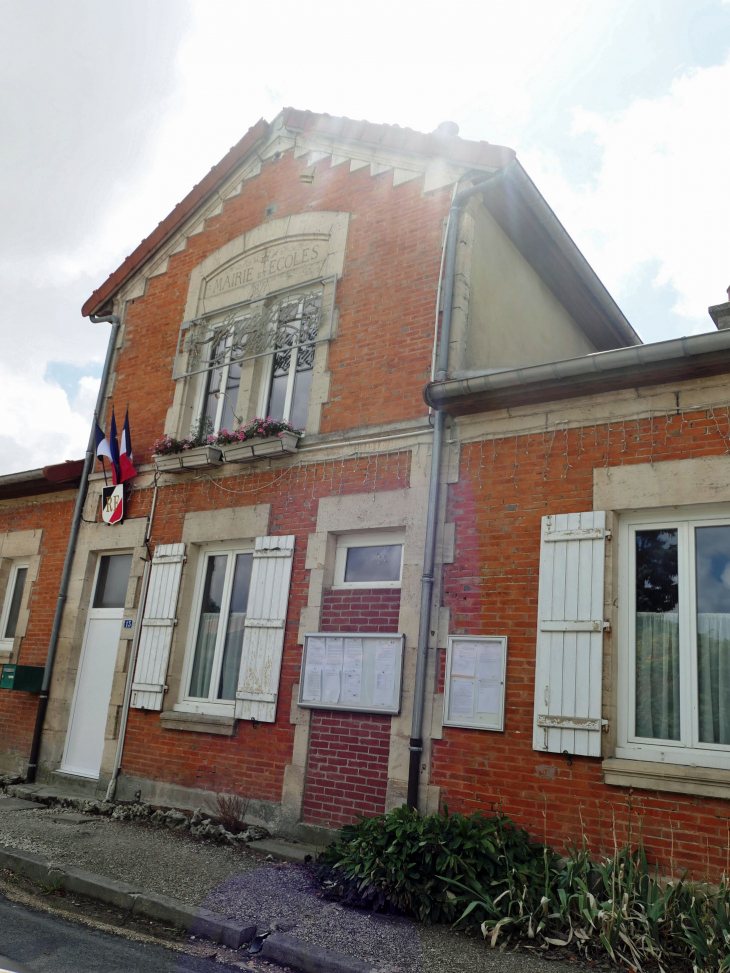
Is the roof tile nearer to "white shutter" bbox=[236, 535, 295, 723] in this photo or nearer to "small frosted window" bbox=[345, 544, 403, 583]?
"small frosted window" bbox=[345, 544, 403, 583]

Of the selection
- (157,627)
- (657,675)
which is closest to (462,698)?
(657,675)

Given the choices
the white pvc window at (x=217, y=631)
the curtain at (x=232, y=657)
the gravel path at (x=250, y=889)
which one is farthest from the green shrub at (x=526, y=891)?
the white pvc window at (x=217, y=631)

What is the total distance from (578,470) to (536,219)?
11.8ft

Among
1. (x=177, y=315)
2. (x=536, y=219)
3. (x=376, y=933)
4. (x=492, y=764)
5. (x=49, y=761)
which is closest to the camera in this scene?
(x=376, y=933)

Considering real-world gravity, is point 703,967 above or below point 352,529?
below

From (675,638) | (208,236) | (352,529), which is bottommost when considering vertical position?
(675,638)

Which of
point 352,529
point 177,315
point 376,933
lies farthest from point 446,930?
point 177,315

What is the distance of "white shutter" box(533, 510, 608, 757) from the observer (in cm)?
564

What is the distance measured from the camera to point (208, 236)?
33.5ft

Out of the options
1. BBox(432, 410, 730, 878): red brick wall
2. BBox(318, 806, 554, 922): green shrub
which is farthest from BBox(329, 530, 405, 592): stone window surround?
BBox(318, 806, 554, 922): green shrub

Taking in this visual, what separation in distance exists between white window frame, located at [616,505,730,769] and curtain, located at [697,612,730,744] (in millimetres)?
47

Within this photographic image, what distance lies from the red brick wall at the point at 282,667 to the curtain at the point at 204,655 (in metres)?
0.22

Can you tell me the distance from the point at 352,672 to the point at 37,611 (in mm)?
5467

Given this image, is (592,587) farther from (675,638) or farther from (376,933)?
(376,933)
